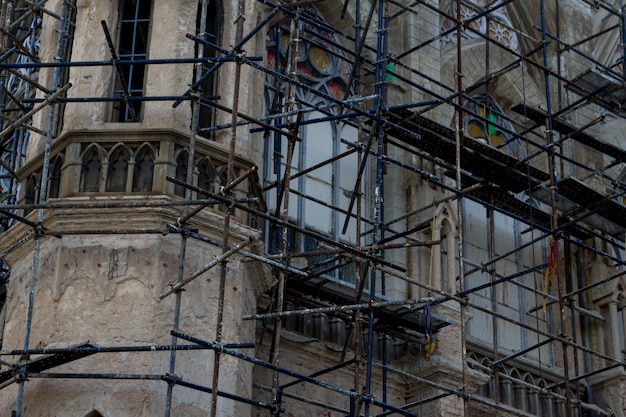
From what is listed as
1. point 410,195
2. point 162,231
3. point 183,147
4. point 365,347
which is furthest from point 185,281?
point 410,195

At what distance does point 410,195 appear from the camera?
20.3 metres

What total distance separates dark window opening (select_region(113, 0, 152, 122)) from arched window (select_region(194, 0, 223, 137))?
0.65m

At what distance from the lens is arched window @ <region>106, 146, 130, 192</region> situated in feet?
51.7

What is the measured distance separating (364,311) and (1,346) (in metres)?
4.06

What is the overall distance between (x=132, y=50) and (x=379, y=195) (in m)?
3.34

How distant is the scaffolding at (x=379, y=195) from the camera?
15336 mm

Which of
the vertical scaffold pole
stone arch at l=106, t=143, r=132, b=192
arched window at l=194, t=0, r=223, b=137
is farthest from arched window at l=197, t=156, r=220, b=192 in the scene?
the vertical scaffold pole

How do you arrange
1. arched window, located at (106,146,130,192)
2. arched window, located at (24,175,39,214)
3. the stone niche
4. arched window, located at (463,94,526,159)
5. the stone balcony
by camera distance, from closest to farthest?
the stone niche, the stone balcony, arched window, located at (106,146,130,192), arched window, located at (24,175,39,214), arched window, located at (463,94,526,159)

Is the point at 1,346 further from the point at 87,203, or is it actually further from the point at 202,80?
the point at 202,80

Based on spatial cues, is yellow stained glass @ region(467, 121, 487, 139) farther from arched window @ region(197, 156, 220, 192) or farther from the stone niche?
arched window @ region(197, 156, 220, 192)

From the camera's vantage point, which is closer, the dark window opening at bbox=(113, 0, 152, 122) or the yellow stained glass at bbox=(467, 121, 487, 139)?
the dark window opening at bbox=(113, 0, 152, 122)

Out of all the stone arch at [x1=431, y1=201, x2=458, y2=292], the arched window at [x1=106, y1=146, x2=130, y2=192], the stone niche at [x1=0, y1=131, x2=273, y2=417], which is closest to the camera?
the stone niche at [x1=0, y1=131, x2=273, y2=417]

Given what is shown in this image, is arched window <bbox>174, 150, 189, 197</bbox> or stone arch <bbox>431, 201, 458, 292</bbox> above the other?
stone arch <bbox>431, 201, 458, 292</bbox>

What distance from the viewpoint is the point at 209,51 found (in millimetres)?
17359
